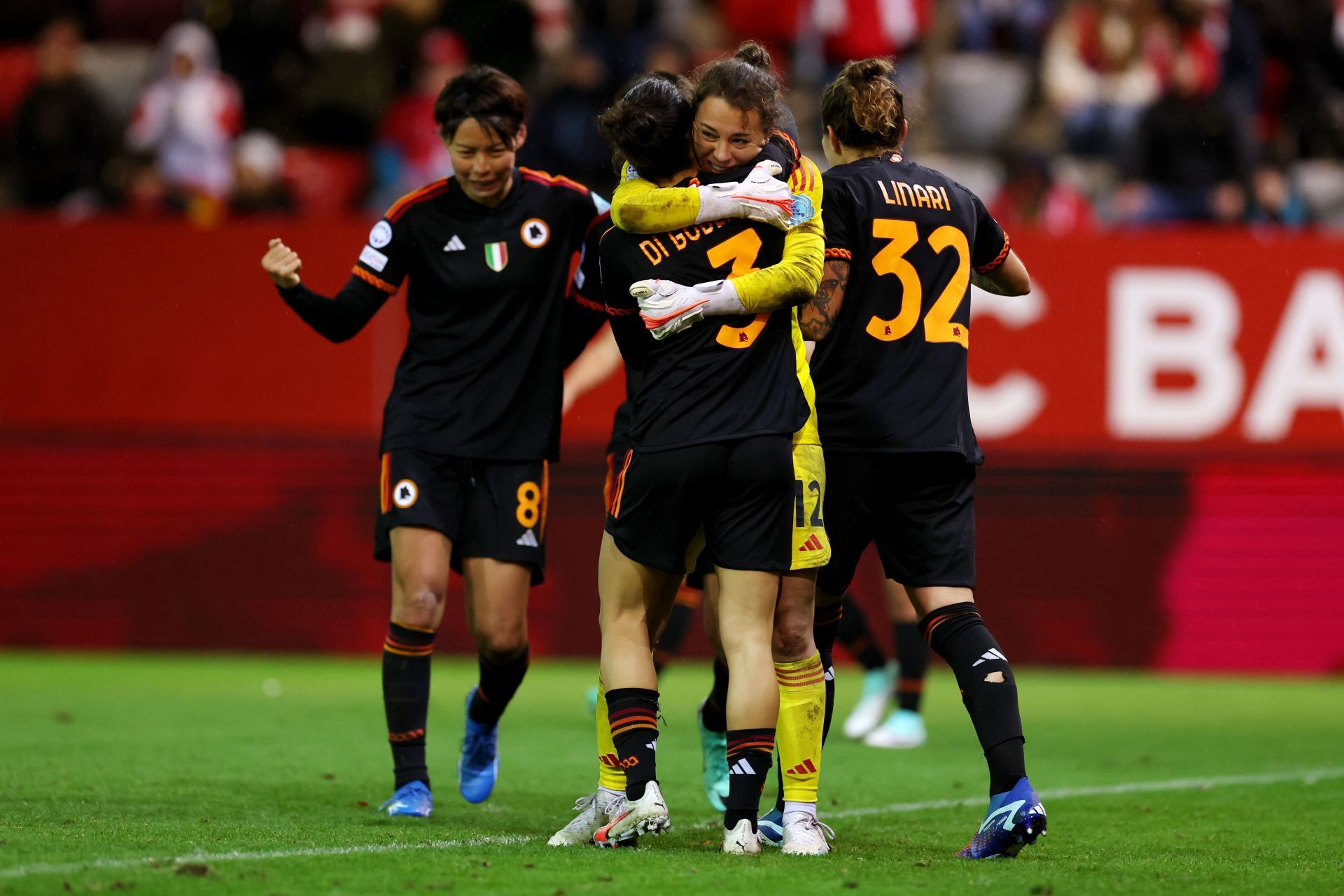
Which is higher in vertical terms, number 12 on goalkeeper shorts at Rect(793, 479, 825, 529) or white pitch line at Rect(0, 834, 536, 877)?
number 12 on goalkeeper shorts at Rect(793, 479, 825, 529)

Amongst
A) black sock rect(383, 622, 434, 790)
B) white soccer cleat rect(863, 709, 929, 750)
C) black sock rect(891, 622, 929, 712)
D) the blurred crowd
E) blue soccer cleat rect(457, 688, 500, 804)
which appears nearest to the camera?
black sock rect(383, 622, 434, 790)

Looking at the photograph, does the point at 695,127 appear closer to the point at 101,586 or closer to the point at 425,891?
the point at 425,891

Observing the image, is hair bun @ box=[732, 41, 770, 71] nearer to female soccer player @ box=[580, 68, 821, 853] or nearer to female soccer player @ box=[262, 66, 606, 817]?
female soccer player @ box=[580, 68, 821, 853]

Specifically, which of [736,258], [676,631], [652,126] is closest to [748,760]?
[736,258]

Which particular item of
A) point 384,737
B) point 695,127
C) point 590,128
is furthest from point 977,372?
point 695,127

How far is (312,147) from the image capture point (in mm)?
13883

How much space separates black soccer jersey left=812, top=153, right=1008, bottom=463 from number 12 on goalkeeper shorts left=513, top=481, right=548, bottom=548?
3.97 feet

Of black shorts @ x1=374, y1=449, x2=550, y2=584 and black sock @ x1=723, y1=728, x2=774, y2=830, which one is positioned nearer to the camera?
black sock @ x1=723, y1=728, x2=774, y2=830

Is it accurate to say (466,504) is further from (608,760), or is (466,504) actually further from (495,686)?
(608,760)

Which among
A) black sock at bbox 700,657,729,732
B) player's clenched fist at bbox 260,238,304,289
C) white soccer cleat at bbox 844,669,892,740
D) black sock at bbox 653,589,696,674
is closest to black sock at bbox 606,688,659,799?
black sock at bbox 700,657,729,732

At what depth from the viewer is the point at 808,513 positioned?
4961 millimetres

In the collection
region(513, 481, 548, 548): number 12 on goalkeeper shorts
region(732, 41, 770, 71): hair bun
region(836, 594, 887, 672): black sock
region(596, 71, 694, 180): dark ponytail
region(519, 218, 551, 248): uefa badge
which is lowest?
region(836, 594, 887, 672): black sock

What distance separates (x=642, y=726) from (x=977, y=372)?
7.22 metres

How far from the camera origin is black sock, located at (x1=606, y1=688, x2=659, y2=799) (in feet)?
16.0
